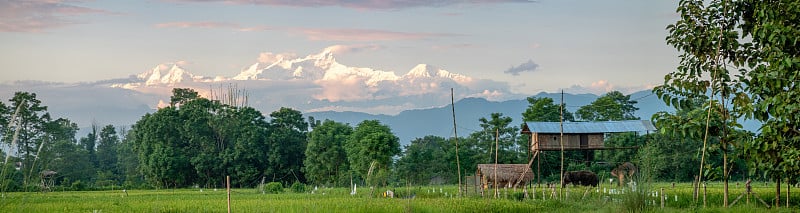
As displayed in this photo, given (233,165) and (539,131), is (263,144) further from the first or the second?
(539,131)

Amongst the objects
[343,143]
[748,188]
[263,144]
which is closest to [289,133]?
[263,144]

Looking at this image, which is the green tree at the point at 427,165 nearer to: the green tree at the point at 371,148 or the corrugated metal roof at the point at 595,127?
the green tree at the point at 371,148

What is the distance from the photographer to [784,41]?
1545 centimetres

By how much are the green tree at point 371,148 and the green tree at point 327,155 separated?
425cm

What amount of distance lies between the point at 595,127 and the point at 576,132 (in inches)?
44.3

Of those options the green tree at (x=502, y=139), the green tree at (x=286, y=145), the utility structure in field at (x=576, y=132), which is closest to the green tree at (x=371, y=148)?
the utility structure in field at (x=576, y=132)

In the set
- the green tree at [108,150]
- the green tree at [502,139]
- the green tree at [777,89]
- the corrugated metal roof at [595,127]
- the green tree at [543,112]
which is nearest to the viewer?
the green tree at [777,89]

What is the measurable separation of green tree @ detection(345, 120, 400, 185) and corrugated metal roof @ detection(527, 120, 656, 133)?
7394 mm

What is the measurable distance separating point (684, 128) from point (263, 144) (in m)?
39.6

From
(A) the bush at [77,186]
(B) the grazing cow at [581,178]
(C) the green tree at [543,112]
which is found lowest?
(A) the bush at [77,186]

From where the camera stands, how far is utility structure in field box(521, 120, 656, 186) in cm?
3878

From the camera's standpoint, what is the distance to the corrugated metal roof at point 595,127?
38.7m

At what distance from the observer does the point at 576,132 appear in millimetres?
38938

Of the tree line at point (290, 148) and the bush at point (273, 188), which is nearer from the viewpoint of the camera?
the bush at point (273, 188)
